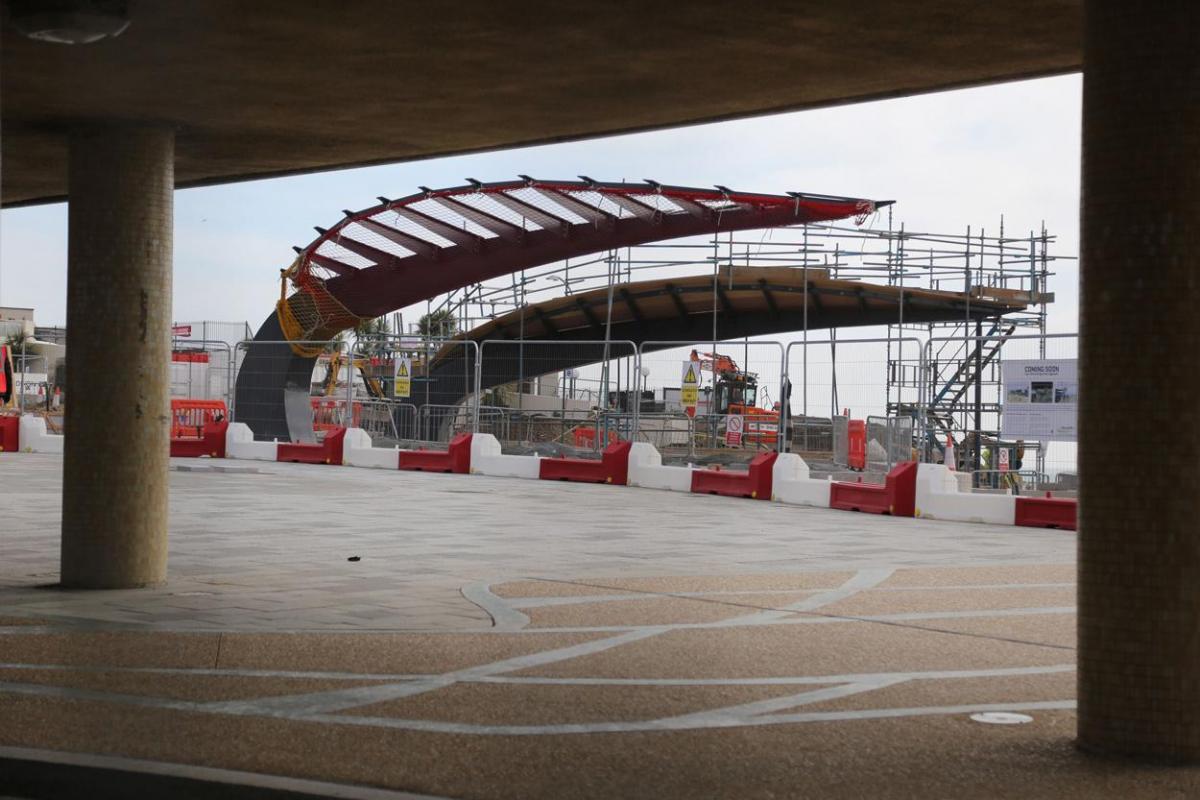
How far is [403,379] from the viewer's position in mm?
29094

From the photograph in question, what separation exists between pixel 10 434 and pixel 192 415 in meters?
4.16

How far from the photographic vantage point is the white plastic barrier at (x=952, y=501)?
17953 millimetres

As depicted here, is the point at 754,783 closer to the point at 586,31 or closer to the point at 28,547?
the point at 586,31

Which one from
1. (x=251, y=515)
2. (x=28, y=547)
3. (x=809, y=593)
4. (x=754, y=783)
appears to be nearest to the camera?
(x=754, y=783)

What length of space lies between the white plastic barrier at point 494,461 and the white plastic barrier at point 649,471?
6.79 feet

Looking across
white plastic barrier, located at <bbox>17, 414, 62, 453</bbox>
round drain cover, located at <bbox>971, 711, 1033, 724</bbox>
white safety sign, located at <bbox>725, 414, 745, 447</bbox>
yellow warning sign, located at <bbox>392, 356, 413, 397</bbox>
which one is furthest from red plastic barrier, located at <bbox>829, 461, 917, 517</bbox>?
white plastic barrier, located at <bbox>17, 414, 62, 453</bbox>

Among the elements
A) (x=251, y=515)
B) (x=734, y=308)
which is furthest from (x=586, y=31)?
(x=734, y=308)

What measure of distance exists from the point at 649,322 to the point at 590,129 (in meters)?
25.0

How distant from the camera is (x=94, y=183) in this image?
10031 mm

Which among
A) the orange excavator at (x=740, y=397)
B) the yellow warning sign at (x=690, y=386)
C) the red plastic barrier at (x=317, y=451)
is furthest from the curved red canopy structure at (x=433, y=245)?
the yellow warning sign at (x=690, y=386)

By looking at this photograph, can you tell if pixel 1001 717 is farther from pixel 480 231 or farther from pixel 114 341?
pixel 480 231

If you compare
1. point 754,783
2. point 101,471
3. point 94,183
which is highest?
point 94,183

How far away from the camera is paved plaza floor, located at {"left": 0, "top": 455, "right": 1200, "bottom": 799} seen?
530 cm

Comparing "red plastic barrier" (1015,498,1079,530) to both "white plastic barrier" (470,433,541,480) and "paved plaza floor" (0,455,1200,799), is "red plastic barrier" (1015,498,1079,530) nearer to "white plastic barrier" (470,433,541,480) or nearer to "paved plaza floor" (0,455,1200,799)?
"paved plaza floor" (0,455,1200,799)
